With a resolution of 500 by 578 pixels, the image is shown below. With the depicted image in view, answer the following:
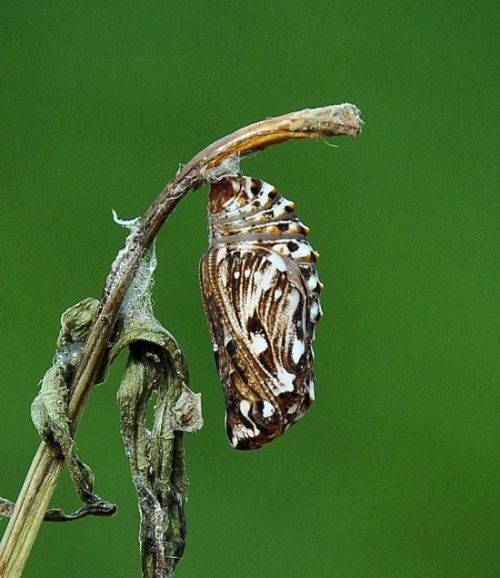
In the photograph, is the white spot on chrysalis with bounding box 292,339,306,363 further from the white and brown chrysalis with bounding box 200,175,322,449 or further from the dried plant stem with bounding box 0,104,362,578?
the dried plant stem with bounding box 0,104,362,578

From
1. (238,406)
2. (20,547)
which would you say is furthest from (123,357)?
(20,547)

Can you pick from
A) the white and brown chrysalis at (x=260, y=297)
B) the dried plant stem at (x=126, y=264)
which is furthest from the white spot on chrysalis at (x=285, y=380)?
the dried plant stem at (x=126, y=264)

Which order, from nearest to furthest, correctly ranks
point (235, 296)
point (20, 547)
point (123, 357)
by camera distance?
point (20, 547) < point (235, 296) < point (123, 357)

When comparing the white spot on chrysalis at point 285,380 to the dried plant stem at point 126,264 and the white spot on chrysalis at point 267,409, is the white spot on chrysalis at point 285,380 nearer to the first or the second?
the white spot on chrysalis at point 267,409

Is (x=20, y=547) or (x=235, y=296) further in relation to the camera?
(x=235, y=296)

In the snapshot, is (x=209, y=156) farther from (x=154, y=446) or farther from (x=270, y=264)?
(x=154, y=446)

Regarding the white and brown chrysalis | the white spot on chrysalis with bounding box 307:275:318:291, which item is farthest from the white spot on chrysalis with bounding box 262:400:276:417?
the white spot on chrysalis with bounding box 307:275:318:291

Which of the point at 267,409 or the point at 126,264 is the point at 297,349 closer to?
the point at 267,409

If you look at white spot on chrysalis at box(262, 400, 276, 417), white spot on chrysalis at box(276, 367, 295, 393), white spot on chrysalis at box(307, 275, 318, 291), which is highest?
white spot on chrysalis at box(307, 275, 318, 291)
